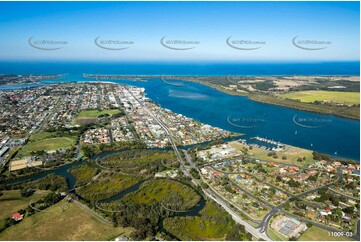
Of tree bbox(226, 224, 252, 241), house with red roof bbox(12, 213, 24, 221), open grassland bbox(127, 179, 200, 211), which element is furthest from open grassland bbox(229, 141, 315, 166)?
house with red roof bbox(12, 213, 24, 221)

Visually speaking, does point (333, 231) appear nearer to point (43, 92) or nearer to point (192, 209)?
point (192, 209)

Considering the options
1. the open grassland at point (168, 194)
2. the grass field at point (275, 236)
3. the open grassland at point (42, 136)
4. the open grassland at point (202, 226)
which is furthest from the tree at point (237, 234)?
the open grassland at point (42, 136)


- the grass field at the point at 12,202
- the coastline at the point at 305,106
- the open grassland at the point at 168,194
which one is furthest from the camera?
the coastline at the point at 305,106

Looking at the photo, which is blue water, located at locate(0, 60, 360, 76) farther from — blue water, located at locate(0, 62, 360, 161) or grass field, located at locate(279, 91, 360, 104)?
blue water, located at locate(0, 62, 360, 161)

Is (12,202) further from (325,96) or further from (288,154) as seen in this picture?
(325,96)

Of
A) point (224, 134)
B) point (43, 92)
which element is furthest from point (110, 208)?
point (43, 92)

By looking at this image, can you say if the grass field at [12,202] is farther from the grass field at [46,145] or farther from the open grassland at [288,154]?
the open grassland at [288,154]
